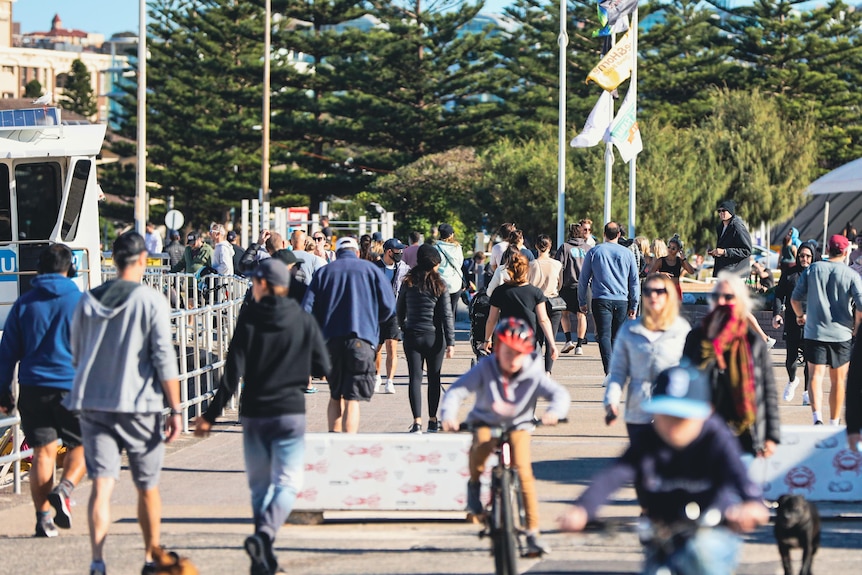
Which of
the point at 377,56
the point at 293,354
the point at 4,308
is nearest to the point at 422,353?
the point at 293,354

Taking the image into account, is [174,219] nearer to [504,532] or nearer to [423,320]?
[423,320]

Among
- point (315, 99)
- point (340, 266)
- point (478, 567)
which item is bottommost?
point (478, 567)

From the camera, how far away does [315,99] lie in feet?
200

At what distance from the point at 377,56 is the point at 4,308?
41.4 m

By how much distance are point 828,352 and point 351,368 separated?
413 centimetres

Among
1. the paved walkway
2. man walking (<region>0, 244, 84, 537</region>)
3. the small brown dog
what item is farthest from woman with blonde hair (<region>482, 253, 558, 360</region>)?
A: the small brown dog

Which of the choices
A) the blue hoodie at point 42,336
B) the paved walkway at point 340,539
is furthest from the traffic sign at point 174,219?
the blue hoodie at point 42,336

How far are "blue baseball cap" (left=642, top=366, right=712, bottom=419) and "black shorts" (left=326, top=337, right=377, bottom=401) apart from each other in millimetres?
3958

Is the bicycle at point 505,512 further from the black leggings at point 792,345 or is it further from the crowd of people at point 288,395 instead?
the black leggings at point 792,345

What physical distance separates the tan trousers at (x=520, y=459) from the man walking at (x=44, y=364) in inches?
99.3

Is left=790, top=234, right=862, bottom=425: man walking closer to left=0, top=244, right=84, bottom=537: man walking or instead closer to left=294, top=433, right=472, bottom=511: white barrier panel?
left=294, top=433, right=472, bottom=511: white barrier panel

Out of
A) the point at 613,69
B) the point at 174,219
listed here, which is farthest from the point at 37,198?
the point at 174,219

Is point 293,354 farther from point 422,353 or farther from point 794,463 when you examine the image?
point 422,353

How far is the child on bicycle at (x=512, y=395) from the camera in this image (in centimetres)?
745
